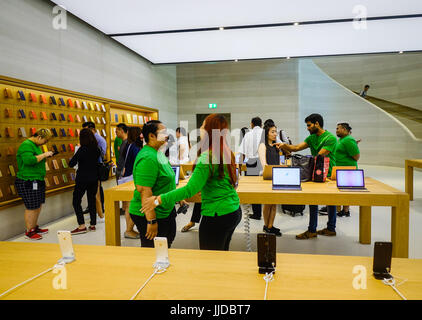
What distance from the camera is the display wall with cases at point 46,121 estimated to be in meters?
3.74

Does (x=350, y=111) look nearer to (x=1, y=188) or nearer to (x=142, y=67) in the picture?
(x=142, y=67)

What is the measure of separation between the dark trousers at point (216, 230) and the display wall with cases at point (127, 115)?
184 inches

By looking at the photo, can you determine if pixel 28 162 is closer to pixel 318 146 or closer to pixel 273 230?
pixel 273 230

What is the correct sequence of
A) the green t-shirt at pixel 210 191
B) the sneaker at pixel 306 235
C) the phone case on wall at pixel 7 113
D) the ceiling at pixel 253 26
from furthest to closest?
the ceiling at pixel 253 26 → the sneaker at pixel 306 235 → the phone case on wall at pixel 7 113 → the green t-shirt at pixel 210 191

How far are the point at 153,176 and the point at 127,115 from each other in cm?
540

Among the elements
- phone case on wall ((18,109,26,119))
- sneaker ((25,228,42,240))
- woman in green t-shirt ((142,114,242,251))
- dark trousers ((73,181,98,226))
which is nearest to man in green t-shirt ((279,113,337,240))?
woman in green t-shirt ((142,114,242,251))

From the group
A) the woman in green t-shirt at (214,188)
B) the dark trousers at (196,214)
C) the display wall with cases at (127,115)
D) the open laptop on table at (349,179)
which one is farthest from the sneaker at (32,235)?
the open laptop on table at (349,179)

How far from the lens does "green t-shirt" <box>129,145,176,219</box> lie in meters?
1.95

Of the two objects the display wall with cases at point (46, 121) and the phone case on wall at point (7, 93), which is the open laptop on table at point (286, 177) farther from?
the phone case on wall at point (7, 93)

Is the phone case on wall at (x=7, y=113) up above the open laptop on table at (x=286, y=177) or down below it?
above

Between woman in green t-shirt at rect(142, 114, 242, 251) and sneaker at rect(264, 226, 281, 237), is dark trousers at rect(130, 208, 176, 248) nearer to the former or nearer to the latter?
woman in green t-shirt at rect(142, 114, 242, 251)

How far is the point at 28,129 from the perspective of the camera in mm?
4066
